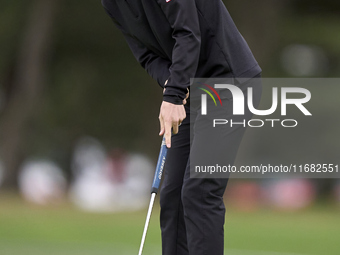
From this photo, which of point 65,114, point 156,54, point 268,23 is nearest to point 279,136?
point 268,23

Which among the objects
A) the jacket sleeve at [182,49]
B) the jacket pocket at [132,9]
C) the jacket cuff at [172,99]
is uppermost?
the jacket pocket at [132,9]

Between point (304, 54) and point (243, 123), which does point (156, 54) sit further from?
point (304, 54)

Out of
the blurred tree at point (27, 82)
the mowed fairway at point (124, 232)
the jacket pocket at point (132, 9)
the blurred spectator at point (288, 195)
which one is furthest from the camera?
the blurred tree at point (27, 82)

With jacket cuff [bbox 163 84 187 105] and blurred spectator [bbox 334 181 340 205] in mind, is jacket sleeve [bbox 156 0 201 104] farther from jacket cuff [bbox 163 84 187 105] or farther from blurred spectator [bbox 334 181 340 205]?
blurred spectator [bbox 334 181 340 205]

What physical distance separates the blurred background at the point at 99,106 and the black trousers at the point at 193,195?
7.19m

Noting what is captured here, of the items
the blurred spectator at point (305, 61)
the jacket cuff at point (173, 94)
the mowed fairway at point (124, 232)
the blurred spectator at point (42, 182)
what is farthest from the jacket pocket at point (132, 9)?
the blurred spectator at point (305, 61)

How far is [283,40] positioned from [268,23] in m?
0.71

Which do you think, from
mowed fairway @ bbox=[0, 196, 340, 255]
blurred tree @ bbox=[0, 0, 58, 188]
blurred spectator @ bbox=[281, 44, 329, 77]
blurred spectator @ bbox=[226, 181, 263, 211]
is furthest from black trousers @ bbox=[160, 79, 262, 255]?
blurred spectator @ bbox=[281, 44, 329, 77]

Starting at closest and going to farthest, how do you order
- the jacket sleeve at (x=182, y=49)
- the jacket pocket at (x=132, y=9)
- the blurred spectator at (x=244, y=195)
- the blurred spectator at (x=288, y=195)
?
1. the jacket sleeve at (x=182, y=49)
2. the jacket pocket at (x=132, y=9)
3. the blurred spectator at (x=244, y=195)
4. the blurred spectator at (x=288, y=195)

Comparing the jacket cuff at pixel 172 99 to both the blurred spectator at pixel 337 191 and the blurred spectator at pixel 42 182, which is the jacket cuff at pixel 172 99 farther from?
the blurred spectator at pixel 337 191

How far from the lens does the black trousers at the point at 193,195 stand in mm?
2668

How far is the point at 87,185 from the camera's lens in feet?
41.5

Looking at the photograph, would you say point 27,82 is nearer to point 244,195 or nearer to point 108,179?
point 108,179

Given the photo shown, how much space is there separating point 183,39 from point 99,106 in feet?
37.0
